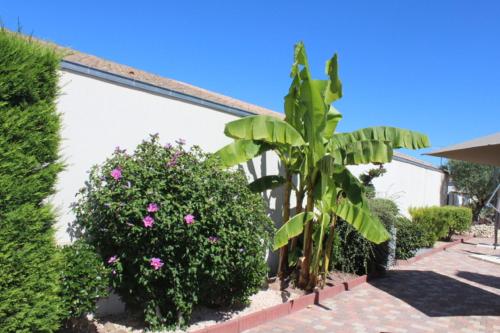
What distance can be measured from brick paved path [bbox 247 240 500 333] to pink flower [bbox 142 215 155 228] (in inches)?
92.3

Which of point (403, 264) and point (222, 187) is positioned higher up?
point (222, 187)

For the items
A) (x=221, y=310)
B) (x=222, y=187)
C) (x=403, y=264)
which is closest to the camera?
(x=222, y=187)

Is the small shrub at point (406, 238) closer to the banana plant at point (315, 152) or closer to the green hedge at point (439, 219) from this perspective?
the banana plant at point (315, 152)

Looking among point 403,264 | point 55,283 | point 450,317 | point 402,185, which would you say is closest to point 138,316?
point 55,283

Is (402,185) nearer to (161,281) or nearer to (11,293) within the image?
(161,281)

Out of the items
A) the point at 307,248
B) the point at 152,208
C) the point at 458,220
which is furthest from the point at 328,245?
the point at 458,220

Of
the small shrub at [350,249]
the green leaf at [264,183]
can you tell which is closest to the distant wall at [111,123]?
the green leaf at [264,183]

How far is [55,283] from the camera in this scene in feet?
14.8

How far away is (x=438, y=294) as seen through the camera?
9133 mm

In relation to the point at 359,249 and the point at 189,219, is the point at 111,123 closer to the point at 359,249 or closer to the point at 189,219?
the point at 189,219

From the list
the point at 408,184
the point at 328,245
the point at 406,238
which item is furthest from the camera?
the point at 408,184

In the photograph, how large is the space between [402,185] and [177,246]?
14.1 metres

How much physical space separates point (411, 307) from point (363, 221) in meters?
2.06

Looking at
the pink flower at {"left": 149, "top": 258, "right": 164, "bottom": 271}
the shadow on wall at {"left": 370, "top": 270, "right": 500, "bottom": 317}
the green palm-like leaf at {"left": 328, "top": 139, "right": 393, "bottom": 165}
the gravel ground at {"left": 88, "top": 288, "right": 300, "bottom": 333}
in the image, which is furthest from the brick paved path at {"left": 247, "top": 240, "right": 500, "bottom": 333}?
the green palm-like leaf at {"left": 328, "top": 139, "right": 393, "bottom": 165}
